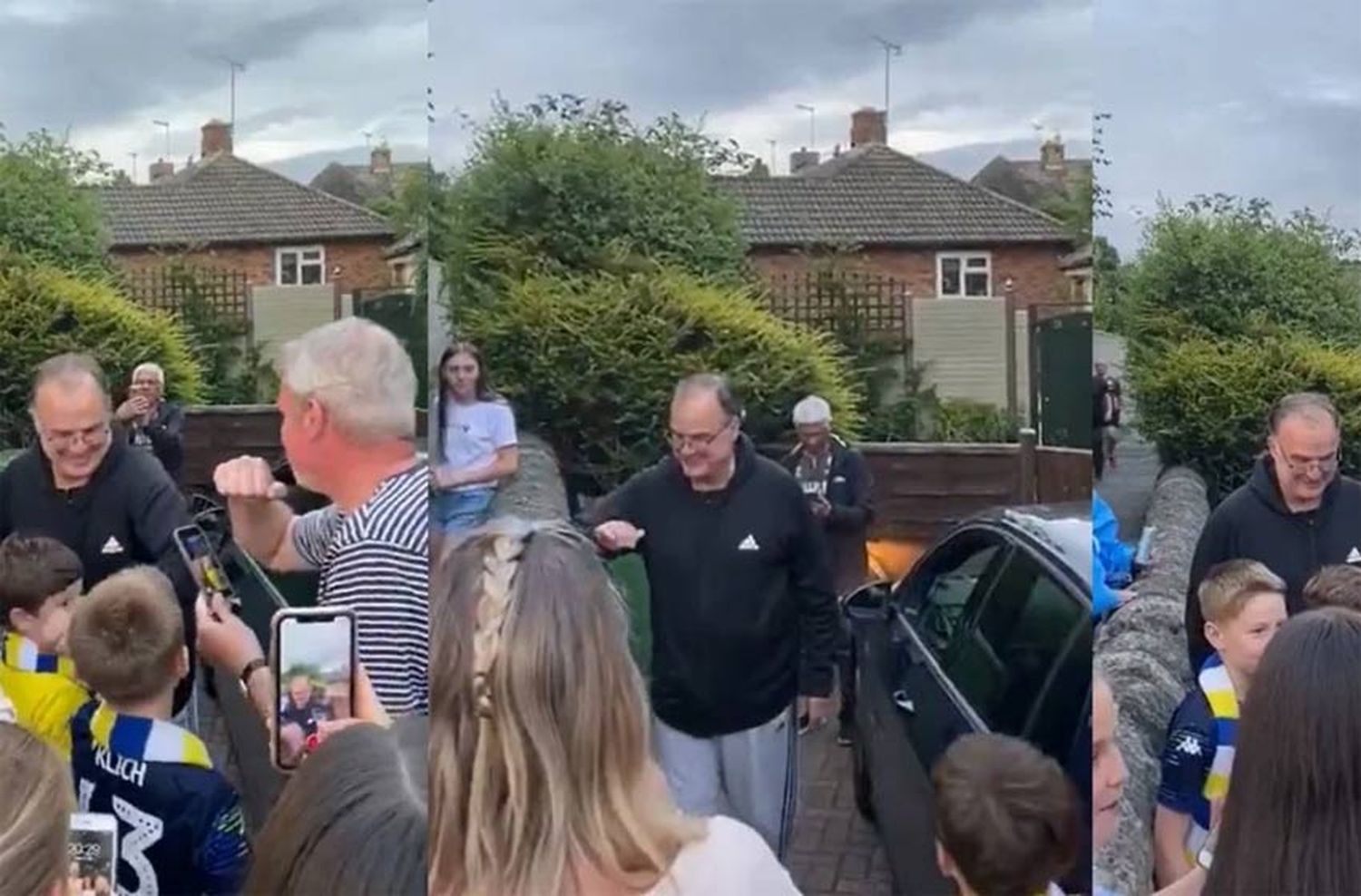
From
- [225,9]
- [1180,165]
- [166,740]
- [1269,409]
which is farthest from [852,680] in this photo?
[225,9]

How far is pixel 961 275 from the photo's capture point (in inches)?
81.7

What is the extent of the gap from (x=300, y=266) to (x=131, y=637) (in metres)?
0.59

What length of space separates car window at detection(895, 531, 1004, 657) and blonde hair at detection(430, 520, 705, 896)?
0.39 meters

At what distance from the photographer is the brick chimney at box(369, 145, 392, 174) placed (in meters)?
2.16

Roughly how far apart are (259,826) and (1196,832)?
1297mm

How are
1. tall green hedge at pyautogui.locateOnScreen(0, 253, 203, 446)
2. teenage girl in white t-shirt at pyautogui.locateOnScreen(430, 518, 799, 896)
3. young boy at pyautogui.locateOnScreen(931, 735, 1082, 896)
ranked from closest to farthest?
teenage girl in white t-shirt at pyautogui.locateOnScreen(430, 518, 799, 896) → young boy at pyautogui.locateOnScreen(931, 735, 1082, 896) → tall green hedge at pyautogui.locateOnScreen(0, 253, 203, 446)

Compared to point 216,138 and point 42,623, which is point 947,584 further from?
point 42,623

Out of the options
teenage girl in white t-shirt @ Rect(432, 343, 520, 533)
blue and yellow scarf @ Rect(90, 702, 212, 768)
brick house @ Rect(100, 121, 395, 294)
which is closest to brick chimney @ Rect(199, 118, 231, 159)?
brick house @ Rect(100, 121, 395, 294)

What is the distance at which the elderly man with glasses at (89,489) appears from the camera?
231 centimetres

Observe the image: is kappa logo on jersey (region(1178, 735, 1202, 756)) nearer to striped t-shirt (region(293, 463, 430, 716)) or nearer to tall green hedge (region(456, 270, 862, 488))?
tall green hedge (region(456, 270, 862, 488))

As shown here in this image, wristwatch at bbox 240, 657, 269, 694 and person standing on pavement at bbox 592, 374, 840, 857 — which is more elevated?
person standing on pavement at bbox 592, 374, 840, 857

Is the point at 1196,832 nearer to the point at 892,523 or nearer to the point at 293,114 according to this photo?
the point at 892,523

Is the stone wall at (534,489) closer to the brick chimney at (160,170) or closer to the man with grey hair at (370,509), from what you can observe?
the man with grey hair at (370,509)

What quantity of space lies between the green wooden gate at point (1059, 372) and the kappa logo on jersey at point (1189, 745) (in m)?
0.44
